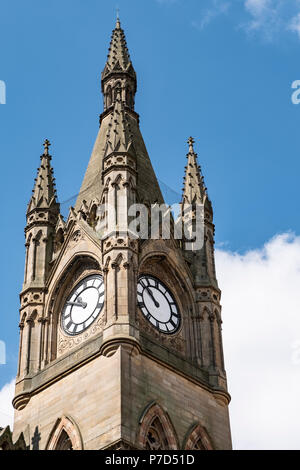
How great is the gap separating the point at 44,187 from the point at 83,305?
21.0ft

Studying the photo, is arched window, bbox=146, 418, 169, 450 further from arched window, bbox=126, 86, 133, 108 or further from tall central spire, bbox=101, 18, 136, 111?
arched window, bbox=126, 86, 133, 108

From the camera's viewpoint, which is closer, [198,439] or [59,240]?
[198,439]

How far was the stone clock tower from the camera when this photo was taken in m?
38.8

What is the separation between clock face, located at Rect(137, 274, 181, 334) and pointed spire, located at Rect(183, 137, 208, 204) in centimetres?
495

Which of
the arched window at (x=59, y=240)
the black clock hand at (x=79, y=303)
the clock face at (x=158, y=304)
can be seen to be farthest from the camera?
the arched window at (x=59, y=240)

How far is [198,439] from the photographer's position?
Result: 132 ft

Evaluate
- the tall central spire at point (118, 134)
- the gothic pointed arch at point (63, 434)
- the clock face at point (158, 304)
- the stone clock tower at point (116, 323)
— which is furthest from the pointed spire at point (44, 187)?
the gothic pointed arch at point (63, 434)

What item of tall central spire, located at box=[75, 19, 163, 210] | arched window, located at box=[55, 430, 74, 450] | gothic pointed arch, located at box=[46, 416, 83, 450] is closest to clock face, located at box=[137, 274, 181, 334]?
tall central spire, located at box=[75, 19, 163, 210]

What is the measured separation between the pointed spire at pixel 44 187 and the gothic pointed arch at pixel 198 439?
35.4ft

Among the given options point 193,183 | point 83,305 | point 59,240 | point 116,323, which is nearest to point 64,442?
point 116,323

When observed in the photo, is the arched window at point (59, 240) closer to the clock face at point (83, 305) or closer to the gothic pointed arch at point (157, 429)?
the clock face at point (83, 305)

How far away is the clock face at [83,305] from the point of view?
41.9 m

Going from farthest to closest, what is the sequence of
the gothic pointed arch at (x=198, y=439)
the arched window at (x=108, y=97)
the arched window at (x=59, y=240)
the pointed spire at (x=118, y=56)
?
the pointed spire at (x=118, y=56), the arched window at (x=108, y=97), the arched window at (x=59, y=240), the gothic pointed arch at (x=198, y=439)

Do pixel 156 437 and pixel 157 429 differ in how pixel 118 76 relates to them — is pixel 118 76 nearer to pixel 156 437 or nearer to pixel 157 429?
pixel 157 429
